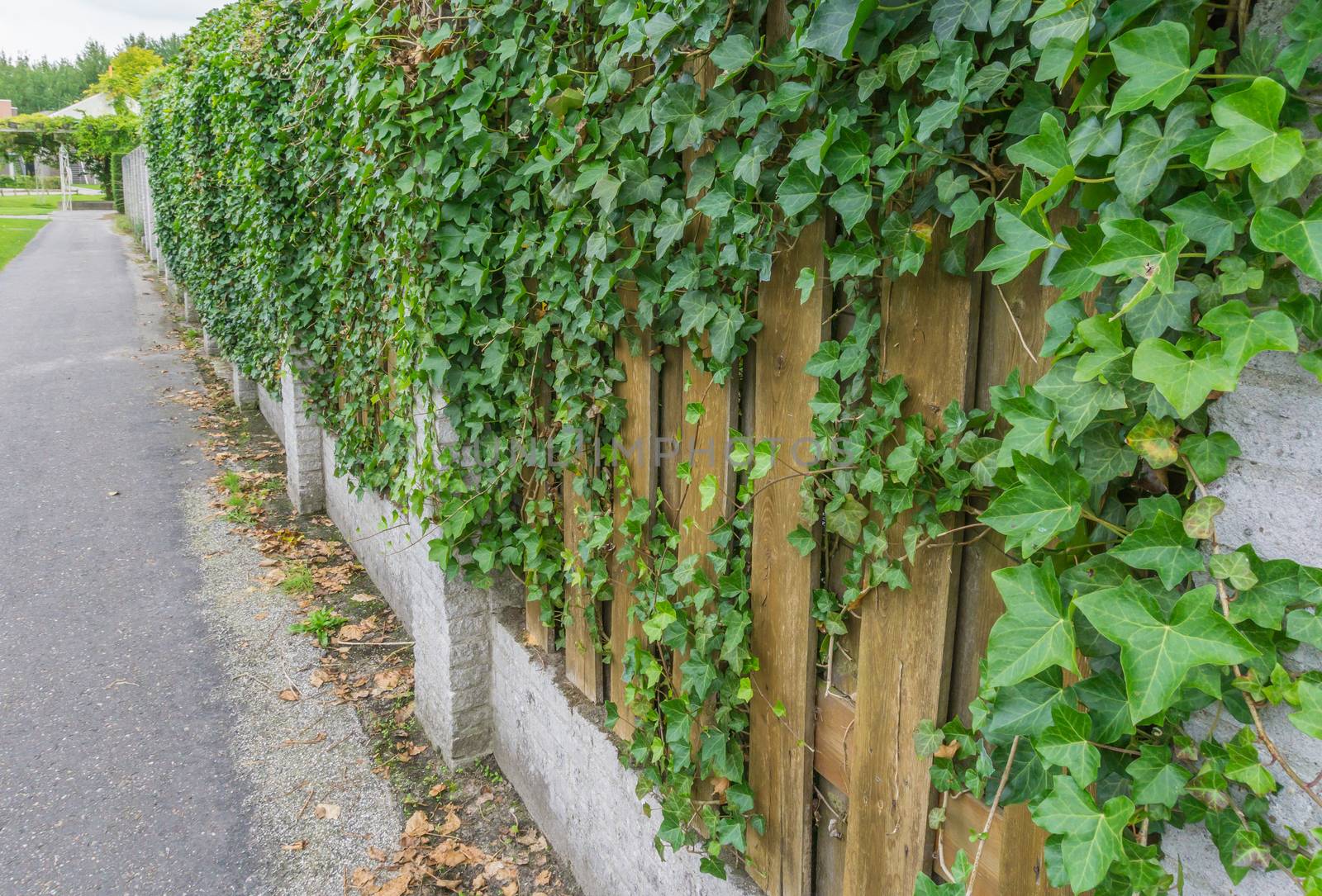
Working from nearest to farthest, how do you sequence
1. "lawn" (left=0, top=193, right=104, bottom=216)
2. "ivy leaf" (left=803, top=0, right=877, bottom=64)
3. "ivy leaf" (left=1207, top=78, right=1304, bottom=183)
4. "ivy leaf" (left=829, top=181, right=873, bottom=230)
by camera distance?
"ivy leaf" (left=1207, top=78, right=1304, bottom=183) < "ivy leaf" (left=803, top=0, right=877, bottom=64) < "ivy leaf" (left=829, top=181, right=873, bottom=230) < "lawn" (left=0, top=193, right=104, bottom=216)

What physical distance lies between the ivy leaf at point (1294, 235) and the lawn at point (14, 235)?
25.6m

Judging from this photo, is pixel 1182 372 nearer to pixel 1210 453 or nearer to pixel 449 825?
pixel 1210 453

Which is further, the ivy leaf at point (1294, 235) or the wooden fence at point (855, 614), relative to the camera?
the wooden fence at point (855, 614)

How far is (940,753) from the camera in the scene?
145 centimetres

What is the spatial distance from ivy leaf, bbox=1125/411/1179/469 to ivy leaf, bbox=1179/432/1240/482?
2 centimetres

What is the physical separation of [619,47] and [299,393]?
4.73m

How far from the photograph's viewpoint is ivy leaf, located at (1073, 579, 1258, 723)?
94cm

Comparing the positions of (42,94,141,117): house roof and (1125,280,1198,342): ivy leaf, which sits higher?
Result: (42,94,141,117): house roof

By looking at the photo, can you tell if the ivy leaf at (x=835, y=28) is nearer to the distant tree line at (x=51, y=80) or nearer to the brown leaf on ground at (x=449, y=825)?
the brown leaf on ground at (x=449, y=825)

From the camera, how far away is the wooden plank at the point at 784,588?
1739mm

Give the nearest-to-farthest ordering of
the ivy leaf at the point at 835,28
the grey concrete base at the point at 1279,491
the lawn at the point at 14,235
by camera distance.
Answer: the grey concrete base at the point at 1279,491 → the ivy leaf at the point at 835,28 → the lawn at the point at 14,235

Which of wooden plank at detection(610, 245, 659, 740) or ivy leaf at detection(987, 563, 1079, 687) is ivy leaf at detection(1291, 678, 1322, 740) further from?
wooden plank at detection(610, 245, 659, 740)

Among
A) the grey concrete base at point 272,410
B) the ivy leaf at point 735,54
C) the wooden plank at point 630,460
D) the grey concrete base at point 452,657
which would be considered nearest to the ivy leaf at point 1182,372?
the ivy leaf at point 735,54

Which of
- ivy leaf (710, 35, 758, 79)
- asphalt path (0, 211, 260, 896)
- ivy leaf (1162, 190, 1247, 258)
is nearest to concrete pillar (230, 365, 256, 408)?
asphalt path (0, 211, 260, 896)
